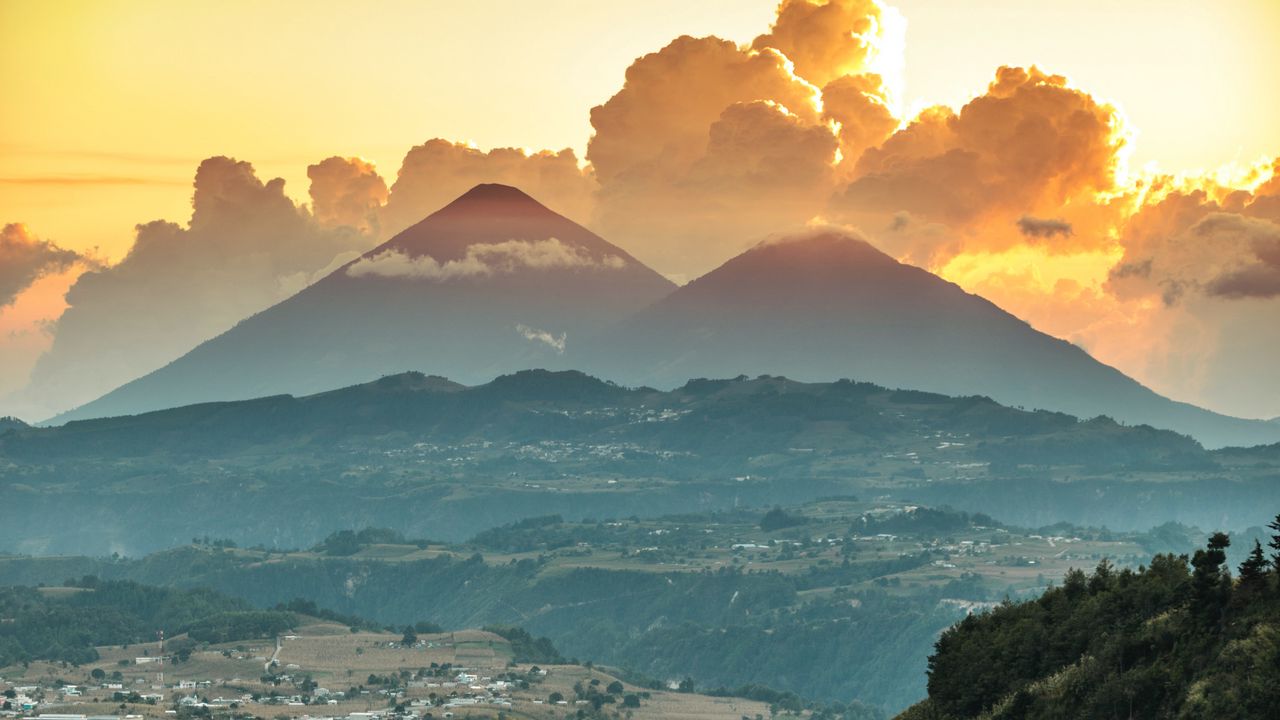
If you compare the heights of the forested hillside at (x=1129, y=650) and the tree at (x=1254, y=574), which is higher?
the tree at (x=1254, y=574)

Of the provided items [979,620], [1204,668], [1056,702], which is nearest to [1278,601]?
[1204,668]

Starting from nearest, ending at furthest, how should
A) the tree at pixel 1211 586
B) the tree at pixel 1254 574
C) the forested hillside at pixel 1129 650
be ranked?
the forested hillside at pixel 1129 650
the tree at pixel 1254 574
the tree at pixel 1211 586

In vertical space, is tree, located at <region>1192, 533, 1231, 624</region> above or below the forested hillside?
above

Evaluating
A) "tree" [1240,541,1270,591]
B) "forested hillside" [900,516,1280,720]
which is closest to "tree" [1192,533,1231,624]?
"forested hillside" [900,516,1280,720]

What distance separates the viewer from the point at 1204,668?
132 meters

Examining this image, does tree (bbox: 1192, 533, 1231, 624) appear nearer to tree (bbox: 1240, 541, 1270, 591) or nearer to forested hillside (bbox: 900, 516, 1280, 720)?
forested hillside (bbox: 900, 516, 1280, 720)

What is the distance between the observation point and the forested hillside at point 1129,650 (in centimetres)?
12581

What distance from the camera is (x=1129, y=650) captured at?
145125 mm

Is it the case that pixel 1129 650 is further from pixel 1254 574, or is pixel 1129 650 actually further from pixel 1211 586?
pixel 1254 574

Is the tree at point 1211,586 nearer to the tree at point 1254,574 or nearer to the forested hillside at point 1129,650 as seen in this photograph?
the forested hillside at point 1129,650

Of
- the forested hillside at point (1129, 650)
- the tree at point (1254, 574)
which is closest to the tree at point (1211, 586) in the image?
the forested hillside at point (1129, 650)

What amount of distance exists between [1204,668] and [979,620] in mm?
48625

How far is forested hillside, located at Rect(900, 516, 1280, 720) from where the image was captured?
4953 inches

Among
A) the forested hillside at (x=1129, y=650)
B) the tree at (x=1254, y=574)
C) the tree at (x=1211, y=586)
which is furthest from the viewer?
the tree at (x=1211, y=586)
